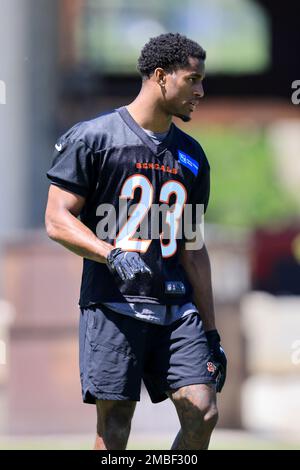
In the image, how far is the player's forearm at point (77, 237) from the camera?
239 inches

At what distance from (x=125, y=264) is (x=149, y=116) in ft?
2.94

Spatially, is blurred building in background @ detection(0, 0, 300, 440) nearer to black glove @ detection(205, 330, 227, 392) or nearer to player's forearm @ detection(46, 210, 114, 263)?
black glove @ detection(205, 330, 227, 392)

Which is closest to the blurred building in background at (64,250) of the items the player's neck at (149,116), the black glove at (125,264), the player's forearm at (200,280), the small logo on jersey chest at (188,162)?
the player's forearm at (200,280)

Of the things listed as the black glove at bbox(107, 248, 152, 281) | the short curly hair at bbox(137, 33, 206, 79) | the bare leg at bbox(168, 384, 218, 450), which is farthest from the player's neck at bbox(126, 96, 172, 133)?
the bare leg at bbox(168, 384, 218, 450)

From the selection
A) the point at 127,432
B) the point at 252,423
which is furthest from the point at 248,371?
the point at 127,432

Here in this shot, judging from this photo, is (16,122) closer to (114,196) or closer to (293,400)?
(293,400)

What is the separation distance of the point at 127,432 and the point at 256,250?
16783 millimetres

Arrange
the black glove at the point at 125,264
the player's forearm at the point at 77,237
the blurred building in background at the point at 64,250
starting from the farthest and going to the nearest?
the blurred building in background at the point at 64,250, the player's forearm at the point at 77,237, the black glove at the point at 125,264

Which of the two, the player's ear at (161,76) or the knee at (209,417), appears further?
the player's ear at (161,76)

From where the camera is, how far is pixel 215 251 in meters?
12.8

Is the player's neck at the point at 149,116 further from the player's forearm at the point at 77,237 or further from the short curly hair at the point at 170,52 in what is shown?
the player's forearm at the point at 77,237

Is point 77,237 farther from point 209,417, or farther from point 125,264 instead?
point 209,417

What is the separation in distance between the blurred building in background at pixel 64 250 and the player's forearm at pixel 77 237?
19.1 feet

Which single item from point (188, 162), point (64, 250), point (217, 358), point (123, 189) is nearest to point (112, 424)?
point (217, 358)
